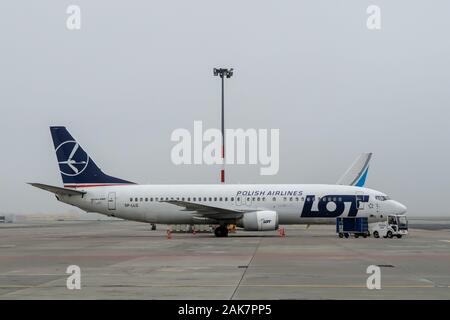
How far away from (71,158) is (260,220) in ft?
50.6

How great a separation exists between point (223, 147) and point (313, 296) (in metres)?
43.3

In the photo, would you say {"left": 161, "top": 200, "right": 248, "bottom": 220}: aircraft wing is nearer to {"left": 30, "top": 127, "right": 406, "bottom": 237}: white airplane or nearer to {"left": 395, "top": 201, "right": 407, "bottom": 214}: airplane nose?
{"left": 30, "top": 127, "right": 406, "bottom": 237}: white airplane

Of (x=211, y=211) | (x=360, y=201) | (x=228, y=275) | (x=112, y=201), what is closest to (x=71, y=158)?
(x=112, y=201)

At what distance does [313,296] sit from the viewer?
13.4 meters

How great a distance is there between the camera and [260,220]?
43.0 metres

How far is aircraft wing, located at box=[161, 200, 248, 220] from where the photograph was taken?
43250mm

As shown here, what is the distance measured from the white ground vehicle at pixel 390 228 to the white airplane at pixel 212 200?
25.4 inches

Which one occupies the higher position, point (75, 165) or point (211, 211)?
point (75, 165)

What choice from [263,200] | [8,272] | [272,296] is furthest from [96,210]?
[272,296]

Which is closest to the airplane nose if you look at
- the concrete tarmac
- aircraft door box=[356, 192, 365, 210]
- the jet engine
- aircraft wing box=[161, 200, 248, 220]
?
aircraft door box=[356, 192, 365, 210]

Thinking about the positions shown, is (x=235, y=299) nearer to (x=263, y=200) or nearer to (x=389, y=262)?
(x=389, y=262)

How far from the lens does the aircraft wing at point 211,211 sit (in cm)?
4325

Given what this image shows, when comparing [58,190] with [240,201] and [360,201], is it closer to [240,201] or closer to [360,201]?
[240,201]
